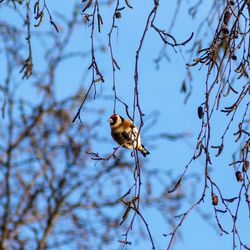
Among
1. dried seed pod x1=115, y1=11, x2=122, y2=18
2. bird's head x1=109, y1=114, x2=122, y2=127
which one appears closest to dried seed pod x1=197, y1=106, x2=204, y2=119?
dried seed pod x1=115, y1=11, x2=122, y2=18

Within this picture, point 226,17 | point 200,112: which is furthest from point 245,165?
point 226,17

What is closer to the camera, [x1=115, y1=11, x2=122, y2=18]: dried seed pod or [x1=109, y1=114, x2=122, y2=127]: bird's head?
[x1=115, y1=11, x2=122, y2=18]: dried seed pod

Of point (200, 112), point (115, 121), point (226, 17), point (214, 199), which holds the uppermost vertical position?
point (115, 121)

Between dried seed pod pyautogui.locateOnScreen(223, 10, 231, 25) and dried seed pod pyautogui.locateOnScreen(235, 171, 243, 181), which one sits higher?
dried seed pod pyautogui.locateOnScreen(223, 10, 231, 25)

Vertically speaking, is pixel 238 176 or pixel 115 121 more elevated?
pixel 115 121

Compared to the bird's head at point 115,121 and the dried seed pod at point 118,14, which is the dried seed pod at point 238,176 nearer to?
the dried seed pod at point 118,14

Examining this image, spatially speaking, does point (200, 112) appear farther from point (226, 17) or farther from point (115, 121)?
point (115, 121)

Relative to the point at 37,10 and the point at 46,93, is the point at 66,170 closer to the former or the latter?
the point at 46,93

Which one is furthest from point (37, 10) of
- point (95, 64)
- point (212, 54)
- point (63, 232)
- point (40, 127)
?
point (40, 127)

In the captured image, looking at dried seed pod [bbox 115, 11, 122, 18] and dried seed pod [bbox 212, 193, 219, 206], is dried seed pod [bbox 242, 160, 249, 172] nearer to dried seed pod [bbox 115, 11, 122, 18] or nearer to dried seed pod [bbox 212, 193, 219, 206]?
dried seed pod [bbox 212, 193, 219, 206]

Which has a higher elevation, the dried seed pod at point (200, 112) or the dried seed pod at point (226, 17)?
the dried seed pod at point (226, 17)

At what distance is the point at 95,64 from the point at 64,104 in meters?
6.88

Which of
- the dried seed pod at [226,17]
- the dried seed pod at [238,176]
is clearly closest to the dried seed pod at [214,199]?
the dried seed pod at [238,176]

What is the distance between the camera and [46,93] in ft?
28.0
